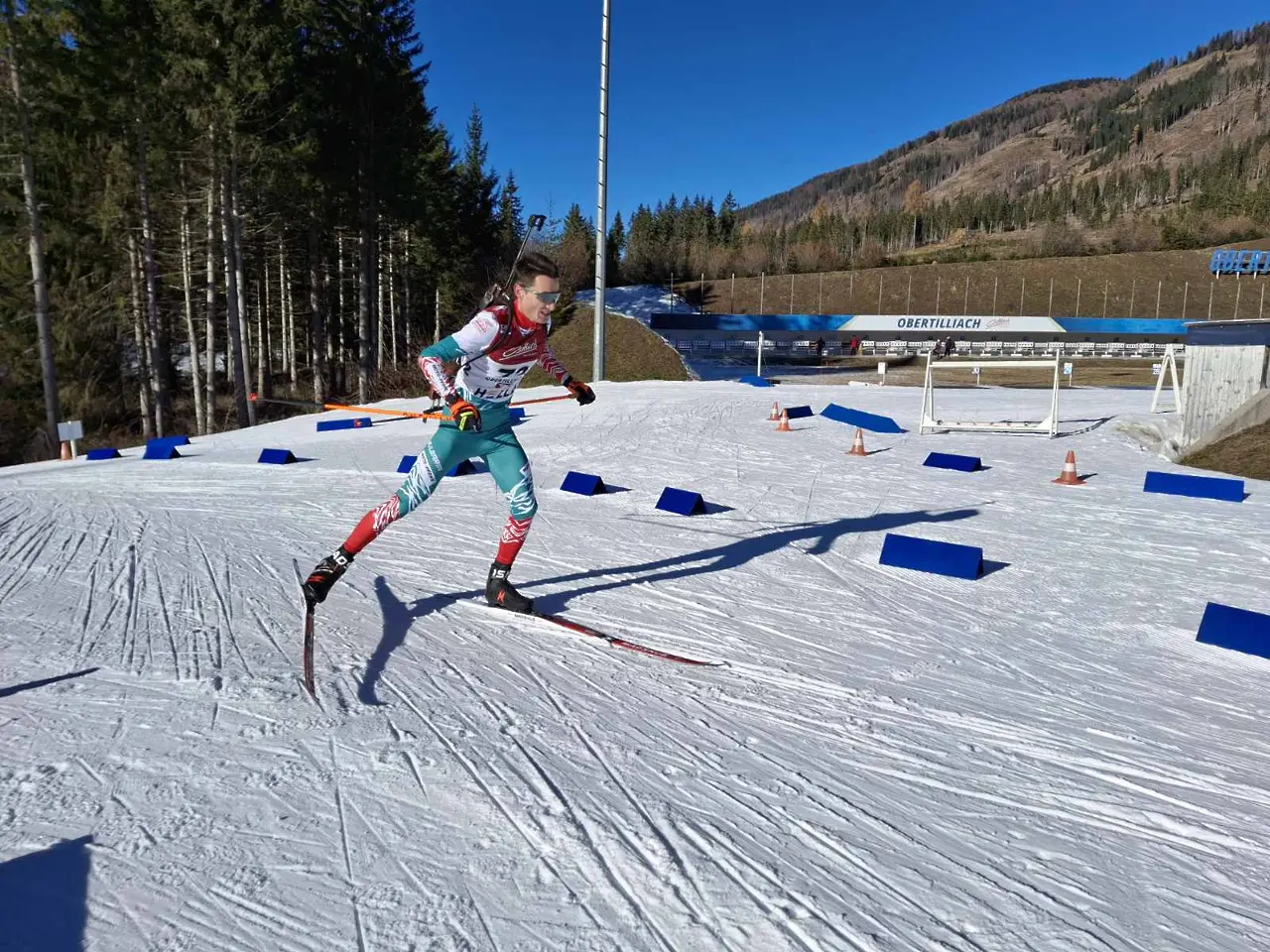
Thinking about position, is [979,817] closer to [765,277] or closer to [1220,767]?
[1220,767]

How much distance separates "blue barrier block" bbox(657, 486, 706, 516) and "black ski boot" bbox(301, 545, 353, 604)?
3.98 metres

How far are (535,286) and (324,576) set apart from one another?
1.99 m

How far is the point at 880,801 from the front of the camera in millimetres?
2732

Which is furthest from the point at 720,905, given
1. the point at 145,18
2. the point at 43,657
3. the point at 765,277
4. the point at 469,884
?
the point at 765,277

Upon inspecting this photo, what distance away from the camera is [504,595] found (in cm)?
464

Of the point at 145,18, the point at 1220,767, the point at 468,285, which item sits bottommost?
the point at 1220,767

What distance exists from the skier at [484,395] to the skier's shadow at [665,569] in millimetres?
453

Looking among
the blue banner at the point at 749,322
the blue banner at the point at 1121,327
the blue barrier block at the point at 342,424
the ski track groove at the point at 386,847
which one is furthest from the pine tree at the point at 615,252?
the ski track groove at the point at 386,847

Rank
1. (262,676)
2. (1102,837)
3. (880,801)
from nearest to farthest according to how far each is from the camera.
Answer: (1102,837), (880,801), (262,676)

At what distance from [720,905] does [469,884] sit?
732mm

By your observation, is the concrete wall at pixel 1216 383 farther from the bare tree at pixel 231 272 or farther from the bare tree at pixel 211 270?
the bare tree at pixel 211 270

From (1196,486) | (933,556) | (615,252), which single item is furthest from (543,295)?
(615,252)

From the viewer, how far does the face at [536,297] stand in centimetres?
425

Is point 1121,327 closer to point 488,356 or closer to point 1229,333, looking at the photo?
point 1229,333
